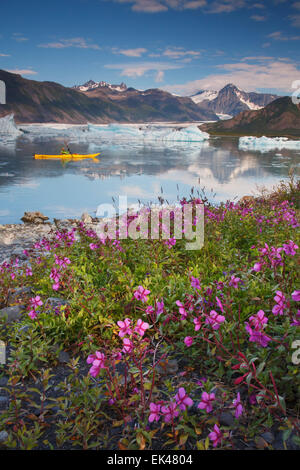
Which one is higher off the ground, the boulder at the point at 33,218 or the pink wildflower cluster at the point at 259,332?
the pink wildflower cluster at the point at 259,332

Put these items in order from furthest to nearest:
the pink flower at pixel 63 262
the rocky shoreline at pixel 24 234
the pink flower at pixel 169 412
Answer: the rocky shoreline at pixel 24 234
the pink flower at pixel 63 262
the pink flower at pixel 169 412

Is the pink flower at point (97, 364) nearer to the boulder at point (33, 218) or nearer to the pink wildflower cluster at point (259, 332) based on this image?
the pink wildflower cluster at point (259, 332)

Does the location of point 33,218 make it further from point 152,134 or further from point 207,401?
point 152,134

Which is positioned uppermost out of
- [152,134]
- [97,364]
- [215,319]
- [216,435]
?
[152,134]

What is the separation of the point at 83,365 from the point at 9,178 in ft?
71.1

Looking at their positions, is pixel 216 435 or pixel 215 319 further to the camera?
pixel 215 319

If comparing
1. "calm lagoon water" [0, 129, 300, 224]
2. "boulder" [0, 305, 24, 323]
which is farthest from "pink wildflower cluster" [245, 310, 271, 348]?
"calm lagoon water" [0, 129, 300, 224]

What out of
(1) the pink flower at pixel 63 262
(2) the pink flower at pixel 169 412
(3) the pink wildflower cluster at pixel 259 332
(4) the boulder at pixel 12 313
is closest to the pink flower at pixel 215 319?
(3) the pink wildflower cluster at pixel 259 332

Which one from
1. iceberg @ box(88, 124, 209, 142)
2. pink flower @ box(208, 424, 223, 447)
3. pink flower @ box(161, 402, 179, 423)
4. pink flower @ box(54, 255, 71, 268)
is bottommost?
pink flower @ box(208, 424, 223, 447)

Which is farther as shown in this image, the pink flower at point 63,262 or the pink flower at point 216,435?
the pink flower at point 63,262

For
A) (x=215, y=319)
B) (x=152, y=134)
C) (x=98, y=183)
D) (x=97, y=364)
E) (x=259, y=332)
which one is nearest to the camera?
(x=97, y=364)

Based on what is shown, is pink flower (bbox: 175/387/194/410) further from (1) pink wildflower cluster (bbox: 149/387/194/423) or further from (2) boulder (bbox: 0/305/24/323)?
(2) boulder (bbox: 0/305/24/323)

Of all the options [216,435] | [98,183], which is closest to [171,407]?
[216,435]
